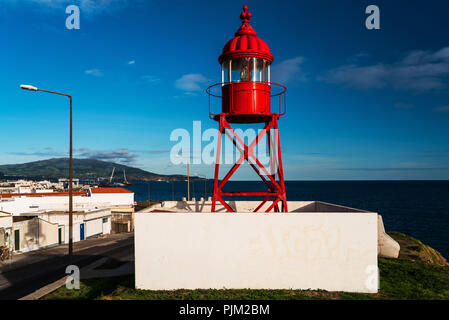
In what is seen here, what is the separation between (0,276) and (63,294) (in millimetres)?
Answer: 11773

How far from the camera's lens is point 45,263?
29.3 metres

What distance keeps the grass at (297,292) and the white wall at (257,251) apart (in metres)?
0.48

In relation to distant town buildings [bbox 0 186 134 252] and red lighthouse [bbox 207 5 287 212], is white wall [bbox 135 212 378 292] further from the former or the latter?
distant town buildings [bbox 0 186 134 252]

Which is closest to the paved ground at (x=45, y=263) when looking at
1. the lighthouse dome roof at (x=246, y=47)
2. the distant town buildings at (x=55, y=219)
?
the distant town buildings at (x=55, y=219)

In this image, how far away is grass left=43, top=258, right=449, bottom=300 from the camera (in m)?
14.2

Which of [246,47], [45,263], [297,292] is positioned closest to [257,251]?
[297,292]

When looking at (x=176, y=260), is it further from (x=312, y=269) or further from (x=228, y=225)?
(x=312, y=269)

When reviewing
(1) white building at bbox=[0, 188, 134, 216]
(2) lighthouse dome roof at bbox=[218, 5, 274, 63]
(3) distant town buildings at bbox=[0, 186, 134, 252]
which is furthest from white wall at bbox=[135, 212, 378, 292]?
(1) white building at bbox=[0, 188, 134, 216]

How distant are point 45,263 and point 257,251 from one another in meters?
24.0

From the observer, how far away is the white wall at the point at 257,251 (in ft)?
48.9

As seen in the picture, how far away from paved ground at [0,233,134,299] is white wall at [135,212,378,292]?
35.9ft

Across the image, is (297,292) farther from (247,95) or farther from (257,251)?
(247,95)
